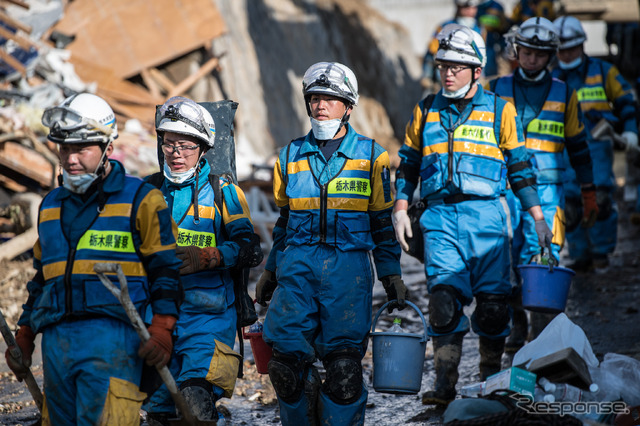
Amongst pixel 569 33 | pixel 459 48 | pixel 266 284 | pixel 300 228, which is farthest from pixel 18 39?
pixel 300 228

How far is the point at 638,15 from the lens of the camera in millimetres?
13477

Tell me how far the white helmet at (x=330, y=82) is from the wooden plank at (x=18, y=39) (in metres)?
8.76

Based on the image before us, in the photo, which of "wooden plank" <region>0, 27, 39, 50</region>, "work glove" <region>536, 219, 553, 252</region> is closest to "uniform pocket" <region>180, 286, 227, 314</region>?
"work glove" <region>536, 219, 553, 252</region>

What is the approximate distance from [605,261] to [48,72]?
336 inches

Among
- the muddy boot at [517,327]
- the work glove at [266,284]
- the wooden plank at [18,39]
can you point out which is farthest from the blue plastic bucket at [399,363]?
the wooden plank at [18,39]

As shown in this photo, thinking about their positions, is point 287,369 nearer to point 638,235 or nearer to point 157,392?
point 157,392

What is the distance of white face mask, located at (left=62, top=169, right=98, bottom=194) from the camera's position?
148 inches

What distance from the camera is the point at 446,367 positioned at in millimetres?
5441

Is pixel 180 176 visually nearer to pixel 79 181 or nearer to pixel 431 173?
pixel 79 181

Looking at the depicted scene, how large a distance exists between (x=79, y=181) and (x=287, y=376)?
151 cm

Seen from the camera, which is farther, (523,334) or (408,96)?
(408,96)

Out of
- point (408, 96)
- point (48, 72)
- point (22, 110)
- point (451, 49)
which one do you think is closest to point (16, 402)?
point (451, 49)

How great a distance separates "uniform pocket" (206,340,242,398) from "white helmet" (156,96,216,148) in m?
1.16

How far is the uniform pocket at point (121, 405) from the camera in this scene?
3.63 metres
